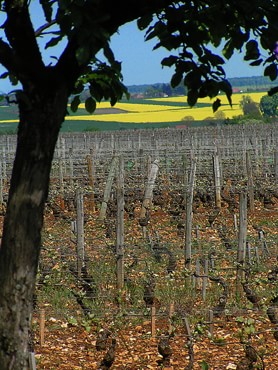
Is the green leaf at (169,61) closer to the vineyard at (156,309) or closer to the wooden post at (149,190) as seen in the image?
the vineyard at (156,309)

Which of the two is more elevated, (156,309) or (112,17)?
(112,17)

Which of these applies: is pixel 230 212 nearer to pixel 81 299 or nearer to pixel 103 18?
pixel 81 299

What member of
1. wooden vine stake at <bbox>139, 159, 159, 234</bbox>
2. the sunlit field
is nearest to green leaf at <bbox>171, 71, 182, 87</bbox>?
wooden vine stake at <bbox>139, 159, 159, 234</bbox>

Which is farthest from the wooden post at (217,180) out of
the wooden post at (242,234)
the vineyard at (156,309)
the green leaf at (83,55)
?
the green leaf at (83,55)

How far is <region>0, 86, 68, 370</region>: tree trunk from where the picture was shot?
4516 millimetres

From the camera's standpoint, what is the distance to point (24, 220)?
177 inches

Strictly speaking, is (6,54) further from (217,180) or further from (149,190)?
(217,180)

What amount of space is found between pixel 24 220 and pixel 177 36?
1369 mm

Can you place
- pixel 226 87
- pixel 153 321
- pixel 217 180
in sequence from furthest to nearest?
pixel 217 180, pixel 153 321, pixel 226 87

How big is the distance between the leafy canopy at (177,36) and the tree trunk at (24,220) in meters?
0.20

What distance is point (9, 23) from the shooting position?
4707 mm

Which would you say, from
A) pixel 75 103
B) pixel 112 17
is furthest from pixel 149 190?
pixel 112 17

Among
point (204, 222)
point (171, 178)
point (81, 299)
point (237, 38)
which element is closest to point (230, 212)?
point (204, 222)

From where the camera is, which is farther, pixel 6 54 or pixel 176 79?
pixel 176 79
